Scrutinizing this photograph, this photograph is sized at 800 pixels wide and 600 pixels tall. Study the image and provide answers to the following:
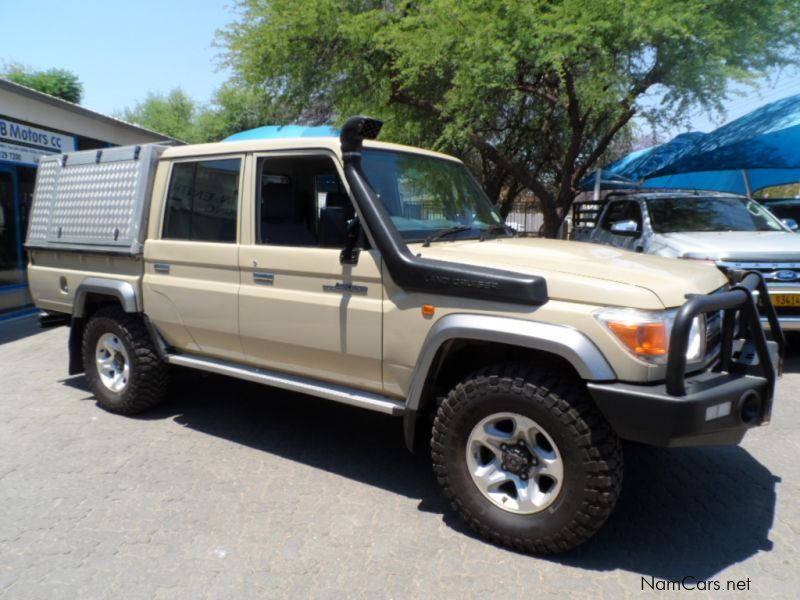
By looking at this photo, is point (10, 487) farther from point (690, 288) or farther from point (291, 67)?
point (291, 67)

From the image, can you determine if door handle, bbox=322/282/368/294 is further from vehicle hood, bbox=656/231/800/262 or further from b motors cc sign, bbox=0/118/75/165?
b motors cc sign, bbox=0/118/75/165

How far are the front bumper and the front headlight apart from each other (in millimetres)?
107

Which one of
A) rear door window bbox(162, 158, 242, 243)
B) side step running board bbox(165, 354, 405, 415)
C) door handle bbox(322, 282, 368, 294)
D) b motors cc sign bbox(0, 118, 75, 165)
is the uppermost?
b motors cc sign bbox(0, 118, 75, 165)

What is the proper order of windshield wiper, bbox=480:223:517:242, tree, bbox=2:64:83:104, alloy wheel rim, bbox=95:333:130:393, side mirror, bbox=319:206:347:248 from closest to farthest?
side mirror, bbox=319:206:347:248, windshield wiper, bbox=480:223:517:242, alloy wheel rim, bbox=95:333:130:393, tree, bbox=2:64:83:104

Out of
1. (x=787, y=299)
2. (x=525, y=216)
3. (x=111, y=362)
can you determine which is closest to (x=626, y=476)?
(x=787, y=299)

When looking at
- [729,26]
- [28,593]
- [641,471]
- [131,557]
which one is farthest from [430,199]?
[729,26]

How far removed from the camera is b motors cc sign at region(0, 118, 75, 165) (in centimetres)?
984

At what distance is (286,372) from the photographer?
405cm

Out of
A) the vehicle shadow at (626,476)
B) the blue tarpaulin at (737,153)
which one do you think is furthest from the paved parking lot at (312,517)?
the blue tarpaulin at (737,153)

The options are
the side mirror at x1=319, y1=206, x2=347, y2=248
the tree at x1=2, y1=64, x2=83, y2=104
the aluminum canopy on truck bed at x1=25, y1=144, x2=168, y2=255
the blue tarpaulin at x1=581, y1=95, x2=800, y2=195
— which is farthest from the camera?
the tree at x1=2, y1=64, x2=83, y2=104

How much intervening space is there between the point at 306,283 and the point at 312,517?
52.2 inches

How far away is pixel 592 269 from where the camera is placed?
3.06m

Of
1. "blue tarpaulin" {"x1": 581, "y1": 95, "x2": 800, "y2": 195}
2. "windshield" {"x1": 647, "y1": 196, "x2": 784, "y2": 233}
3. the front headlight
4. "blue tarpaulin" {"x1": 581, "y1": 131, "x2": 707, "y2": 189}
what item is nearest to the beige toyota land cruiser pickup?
the front headlight

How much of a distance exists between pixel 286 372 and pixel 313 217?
1011 mm
